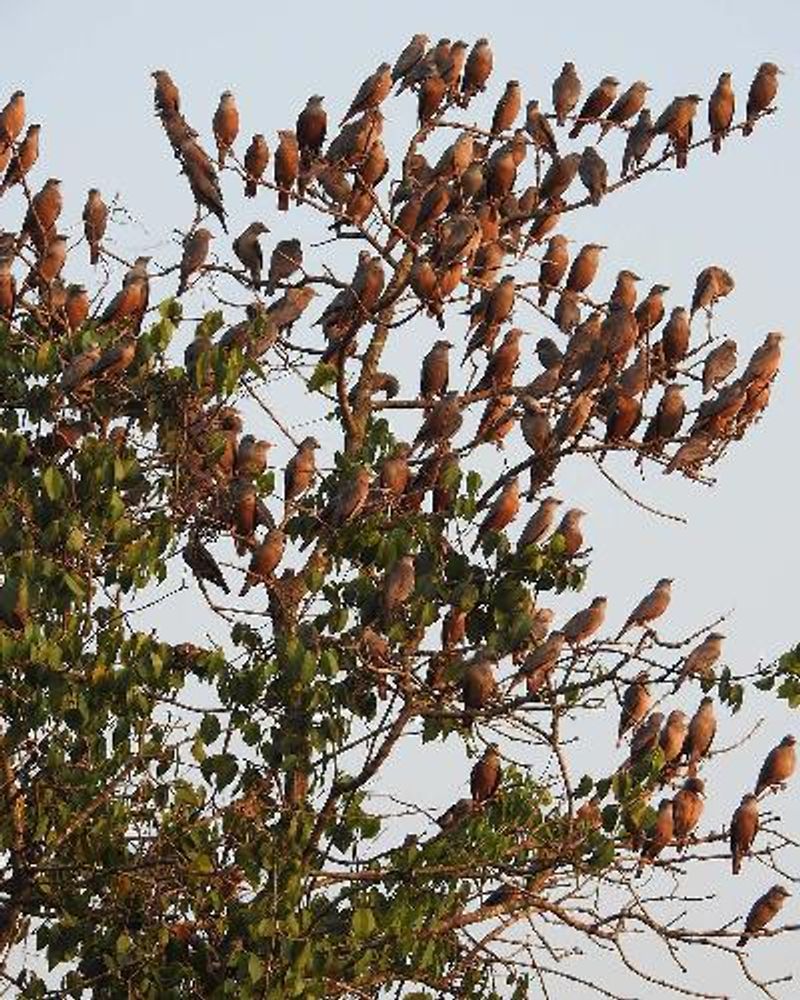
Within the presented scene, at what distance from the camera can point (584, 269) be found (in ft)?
36.1

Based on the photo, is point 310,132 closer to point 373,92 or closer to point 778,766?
point 373,92

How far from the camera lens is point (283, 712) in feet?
27.7

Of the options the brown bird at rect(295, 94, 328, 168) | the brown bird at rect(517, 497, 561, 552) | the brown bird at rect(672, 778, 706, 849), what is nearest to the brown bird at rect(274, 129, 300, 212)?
the brown bird at rect(295, 94, 328, 168)

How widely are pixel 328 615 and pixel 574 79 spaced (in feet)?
12.9

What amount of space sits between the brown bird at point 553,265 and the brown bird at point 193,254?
153cm

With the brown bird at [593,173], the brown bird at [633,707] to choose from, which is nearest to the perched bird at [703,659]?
the brown bird at [633,707]

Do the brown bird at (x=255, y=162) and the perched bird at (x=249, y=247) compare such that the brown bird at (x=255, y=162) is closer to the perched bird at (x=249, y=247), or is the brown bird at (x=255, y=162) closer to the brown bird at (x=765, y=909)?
the perched bird at (x=249, y=247)

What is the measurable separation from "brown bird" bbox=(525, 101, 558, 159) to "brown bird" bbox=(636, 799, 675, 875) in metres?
3.30

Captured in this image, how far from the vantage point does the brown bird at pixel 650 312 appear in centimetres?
1003

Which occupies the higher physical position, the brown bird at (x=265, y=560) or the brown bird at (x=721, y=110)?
the brown bird at (x=721, y=110)

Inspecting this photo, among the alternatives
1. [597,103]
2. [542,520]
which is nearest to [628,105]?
[597,103]

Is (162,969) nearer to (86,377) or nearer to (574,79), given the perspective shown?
(86,377)

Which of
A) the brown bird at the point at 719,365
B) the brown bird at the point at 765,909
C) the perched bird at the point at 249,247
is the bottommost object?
the brown bird at the point at 765,909

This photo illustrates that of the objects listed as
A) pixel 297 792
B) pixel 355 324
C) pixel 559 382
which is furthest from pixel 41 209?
pixel 297 792
